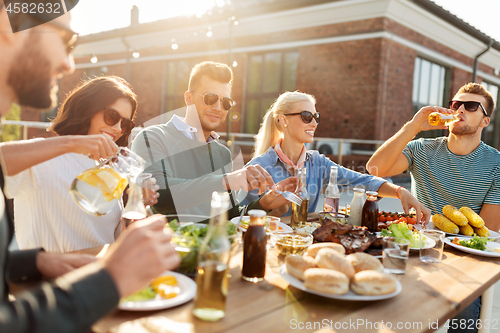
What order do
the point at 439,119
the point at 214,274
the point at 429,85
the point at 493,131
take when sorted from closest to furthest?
the point at 214,274 → the point at 439,119 → the point at 429,85 → the point at 493,131

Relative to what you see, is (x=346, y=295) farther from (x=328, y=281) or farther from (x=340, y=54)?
(x=340, y=54)

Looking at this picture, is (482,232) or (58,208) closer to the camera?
(58,208)

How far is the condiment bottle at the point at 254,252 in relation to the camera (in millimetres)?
1312

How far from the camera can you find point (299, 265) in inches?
50.4

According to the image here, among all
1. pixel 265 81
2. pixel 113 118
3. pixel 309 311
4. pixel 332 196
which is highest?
pixel 265 81

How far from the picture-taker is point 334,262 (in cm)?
124

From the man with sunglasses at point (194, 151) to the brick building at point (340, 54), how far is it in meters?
7.18

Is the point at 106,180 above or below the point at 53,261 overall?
above

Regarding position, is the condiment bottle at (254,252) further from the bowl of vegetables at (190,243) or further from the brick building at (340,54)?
the brick building at (340,54)

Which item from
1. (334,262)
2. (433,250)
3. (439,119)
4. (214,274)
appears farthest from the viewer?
(439,119)

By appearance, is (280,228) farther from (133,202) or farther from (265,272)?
(133,202)

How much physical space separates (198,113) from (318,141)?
6559 millimetres

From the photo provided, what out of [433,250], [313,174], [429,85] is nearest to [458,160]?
[313,174]

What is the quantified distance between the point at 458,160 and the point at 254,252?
8.07ft
